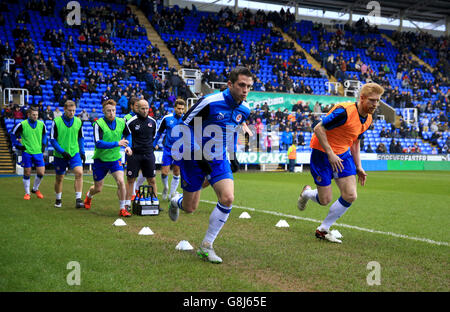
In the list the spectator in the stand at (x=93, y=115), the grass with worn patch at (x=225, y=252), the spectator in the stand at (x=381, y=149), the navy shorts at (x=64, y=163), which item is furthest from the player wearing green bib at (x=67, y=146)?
the spectator in the stand at (x=381, y=149)

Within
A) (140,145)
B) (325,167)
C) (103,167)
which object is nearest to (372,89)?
(325,167)

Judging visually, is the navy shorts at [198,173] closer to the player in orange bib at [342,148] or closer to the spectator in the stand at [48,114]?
the player in orange bib at [342,148]

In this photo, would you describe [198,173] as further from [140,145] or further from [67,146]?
[67,146]

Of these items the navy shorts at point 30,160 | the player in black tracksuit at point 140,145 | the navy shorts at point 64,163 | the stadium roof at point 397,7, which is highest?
the stadium roof at point 397,7

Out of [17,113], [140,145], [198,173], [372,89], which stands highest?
[372,89]

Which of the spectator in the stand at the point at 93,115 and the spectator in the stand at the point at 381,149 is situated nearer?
the spectator in the stand at the point at 93,115

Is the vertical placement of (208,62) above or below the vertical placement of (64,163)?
above

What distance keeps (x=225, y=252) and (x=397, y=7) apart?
5259 centimetres

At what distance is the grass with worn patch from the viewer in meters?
4.47

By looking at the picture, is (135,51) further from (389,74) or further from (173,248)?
(173,248)

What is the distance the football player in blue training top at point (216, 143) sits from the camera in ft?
17.9

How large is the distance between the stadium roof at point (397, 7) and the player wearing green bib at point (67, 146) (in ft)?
129

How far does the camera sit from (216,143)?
569 cm
